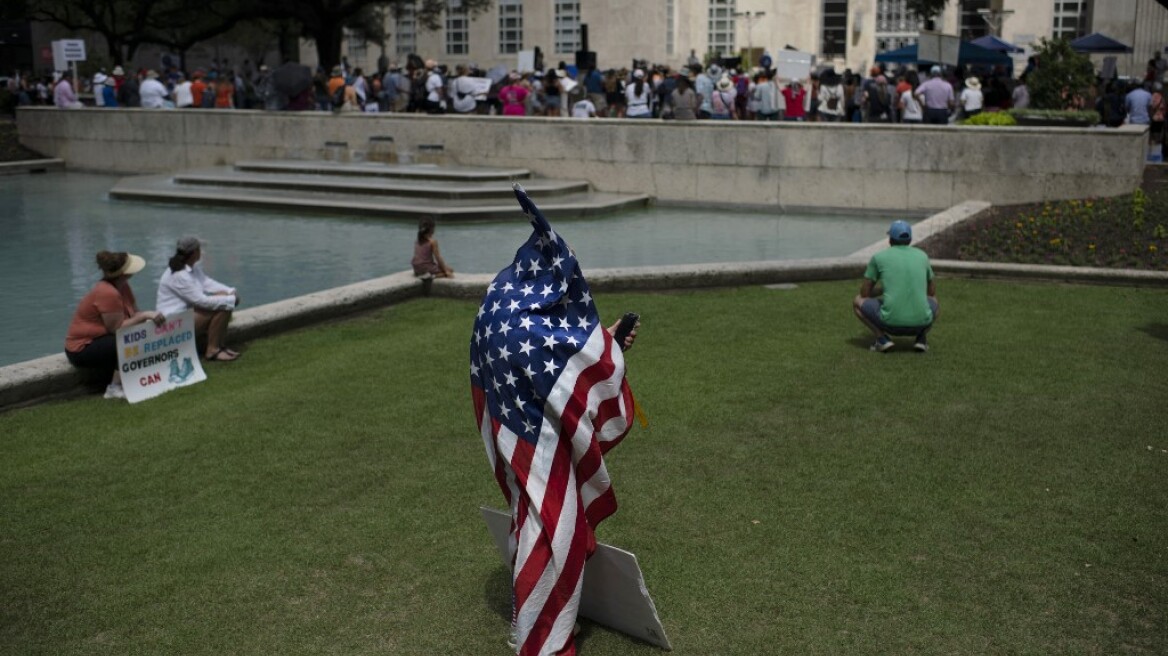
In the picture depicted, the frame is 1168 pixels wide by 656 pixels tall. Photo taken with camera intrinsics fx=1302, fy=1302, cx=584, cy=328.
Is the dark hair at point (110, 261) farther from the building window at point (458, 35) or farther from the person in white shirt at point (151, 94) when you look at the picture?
the building window at point (458, 35)

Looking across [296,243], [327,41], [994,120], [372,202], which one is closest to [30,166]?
[327,41]

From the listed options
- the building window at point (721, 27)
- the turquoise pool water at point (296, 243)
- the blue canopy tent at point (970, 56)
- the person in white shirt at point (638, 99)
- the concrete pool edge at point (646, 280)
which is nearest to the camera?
the concrete pool edge at point (646, 280)

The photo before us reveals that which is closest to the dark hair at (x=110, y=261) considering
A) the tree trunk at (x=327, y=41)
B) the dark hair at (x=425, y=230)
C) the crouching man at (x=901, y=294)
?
the dark hair at (x=425, y=230)

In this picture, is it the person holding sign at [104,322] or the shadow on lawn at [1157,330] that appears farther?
the shadow on lawn at [1157,330]

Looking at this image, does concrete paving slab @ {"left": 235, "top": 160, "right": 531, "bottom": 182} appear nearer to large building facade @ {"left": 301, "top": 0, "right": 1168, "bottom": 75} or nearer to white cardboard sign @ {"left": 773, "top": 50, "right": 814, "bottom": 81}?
white cardboard sign @ {"left": 773, "top": 50, "right": 814, "bottom": 81}

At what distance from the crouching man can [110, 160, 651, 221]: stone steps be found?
9470 millimetres

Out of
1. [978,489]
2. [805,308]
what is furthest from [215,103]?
[978,489]

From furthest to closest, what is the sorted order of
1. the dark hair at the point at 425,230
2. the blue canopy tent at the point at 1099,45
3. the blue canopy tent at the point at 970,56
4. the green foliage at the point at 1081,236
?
the blue canopy tent at the point at 1099,45, the blue canopy tent at the point at 970,56, the green foliage at the point at 1081,236, the dark hair at the point at 425,230

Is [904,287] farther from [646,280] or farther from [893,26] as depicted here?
[893,26]

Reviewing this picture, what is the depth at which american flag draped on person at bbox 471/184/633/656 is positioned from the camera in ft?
14.6

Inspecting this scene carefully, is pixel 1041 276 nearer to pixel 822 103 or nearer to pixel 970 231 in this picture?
pixel 970 231

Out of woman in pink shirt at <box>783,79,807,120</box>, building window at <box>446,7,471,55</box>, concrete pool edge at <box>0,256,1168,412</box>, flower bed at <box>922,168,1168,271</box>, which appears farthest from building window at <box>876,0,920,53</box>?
concrete pool edge at <box>0,256,1168,412</box>

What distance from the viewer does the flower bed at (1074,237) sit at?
42.5 ft

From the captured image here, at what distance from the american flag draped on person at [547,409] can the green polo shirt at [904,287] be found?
16.4 feet
